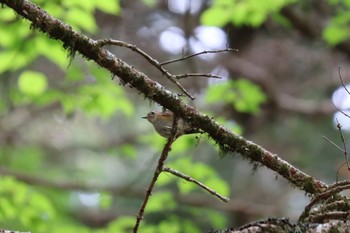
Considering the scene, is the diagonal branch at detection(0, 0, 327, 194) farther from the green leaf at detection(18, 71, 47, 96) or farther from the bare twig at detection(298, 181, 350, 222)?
the green leaf at detection(18, 71, 47, 96)

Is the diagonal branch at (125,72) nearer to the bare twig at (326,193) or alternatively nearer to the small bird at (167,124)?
the small bird at (167,124)

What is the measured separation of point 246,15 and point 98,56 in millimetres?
2763

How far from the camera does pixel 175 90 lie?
5836 mm

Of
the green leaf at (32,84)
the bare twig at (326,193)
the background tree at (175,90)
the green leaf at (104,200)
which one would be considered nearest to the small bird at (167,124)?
the bare twig at (326,193)

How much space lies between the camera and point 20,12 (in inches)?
65.0

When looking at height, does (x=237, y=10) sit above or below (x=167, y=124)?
above

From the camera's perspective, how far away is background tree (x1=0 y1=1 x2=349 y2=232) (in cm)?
391

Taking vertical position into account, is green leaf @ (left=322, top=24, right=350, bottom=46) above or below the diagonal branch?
above

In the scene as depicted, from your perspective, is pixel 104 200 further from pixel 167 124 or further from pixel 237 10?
pixel 167 124

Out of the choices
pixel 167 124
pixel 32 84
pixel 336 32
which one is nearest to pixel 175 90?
pixel 336 32

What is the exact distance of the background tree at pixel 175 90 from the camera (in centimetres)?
391

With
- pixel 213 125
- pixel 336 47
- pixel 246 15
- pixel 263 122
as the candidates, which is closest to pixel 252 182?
pixel 263 122

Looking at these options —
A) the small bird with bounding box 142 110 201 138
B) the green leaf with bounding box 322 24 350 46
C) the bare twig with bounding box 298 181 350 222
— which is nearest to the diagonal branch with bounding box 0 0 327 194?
the small bird with bounding box 142 110 201 138

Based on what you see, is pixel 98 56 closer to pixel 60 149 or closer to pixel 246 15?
pixel 246 15
